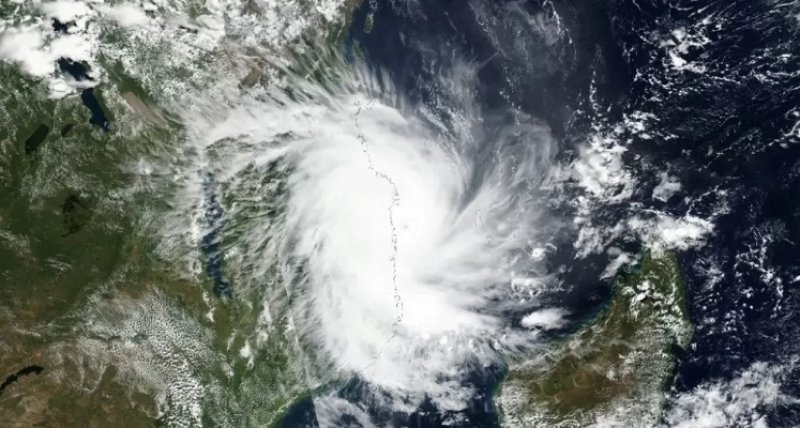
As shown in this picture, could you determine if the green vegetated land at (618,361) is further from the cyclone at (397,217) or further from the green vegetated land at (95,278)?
the green vegetated land at (95,278)

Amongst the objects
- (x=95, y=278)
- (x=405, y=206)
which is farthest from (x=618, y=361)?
(x=95, y=278)

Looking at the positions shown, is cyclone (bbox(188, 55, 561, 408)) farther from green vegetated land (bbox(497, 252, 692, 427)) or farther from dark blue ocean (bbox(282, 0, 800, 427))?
green vegetated land (bbox(497, 252, 692, 427))

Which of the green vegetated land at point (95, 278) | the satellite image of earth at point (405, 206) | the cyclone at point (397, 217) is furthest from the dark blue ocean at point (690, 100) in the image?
the green vegetated land at point (95, 278)

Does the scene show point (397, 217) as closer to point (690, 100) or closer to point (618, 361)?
point (618, 361)

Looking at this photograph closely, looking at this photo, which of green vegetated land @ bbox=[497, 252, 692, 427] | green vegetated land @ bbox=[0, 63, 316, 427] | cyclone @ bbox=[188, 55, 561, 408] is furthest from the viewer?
green vegetated land @ bbox=[497, 252, 692, 427]

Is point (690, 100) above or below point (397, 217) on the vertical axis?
above

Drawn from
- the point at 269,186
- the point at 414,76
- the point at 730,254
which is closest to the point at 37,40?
the point at 269,186

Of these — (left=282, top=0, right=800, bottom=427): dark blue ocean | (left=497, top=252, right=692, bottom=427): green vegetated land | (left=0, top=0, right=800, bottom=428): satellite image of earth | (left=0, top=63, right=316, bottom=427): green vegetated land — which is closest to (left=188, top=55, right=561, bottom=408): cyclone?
(left=0, top=0, right=800, bottom=428): satellite image of earth
